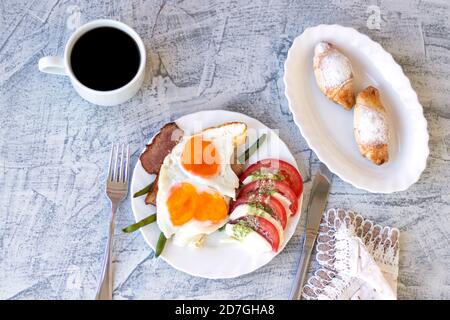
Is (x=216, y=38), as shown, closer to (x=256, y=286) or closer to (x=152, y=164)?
(x=152, y=164)

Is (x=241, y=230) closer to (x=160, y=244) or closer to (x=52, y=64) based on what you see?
(x=160, y=244)

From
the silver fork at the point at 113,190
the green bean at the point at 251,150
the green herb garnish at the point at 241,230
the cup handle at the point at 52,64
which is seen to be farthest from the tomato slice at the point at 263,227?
the cup handle at the point at 52,64

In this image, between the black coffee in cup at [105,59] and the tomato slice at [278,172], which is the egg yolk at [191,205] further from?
the black coffee in cup at [105,59]

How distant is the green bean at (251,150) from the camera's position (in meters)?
1.22

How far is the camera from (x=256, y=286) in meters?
1.22

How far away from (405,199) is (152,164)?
1.62 ft

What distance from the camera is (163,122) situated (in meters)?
1.26

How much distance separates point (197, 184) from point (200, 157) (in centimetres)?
5

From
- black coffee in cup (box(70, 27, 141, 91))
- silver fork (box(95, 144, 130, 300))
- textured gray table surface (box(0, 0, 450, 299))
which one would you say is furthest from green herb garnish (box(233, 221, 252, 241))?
black coffee in cup (box(70, 27, 141, 91))

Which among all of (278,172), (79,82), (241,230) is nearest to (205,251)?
(241,230)

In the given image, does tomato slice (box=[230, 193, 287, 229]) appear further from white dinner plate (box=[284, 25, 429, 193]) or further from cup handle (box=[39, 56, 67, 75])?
cup handle (box=[39, 56, 67, 75])

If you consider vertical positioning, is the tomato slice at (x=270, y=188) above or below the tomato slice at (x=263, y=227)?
above

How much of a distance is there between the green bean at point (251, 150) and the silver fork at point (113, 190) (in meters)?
0.21

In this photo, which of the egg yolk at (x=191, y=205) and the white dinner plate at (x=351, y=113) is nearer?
the egg yolk at (x=191, y=205)
